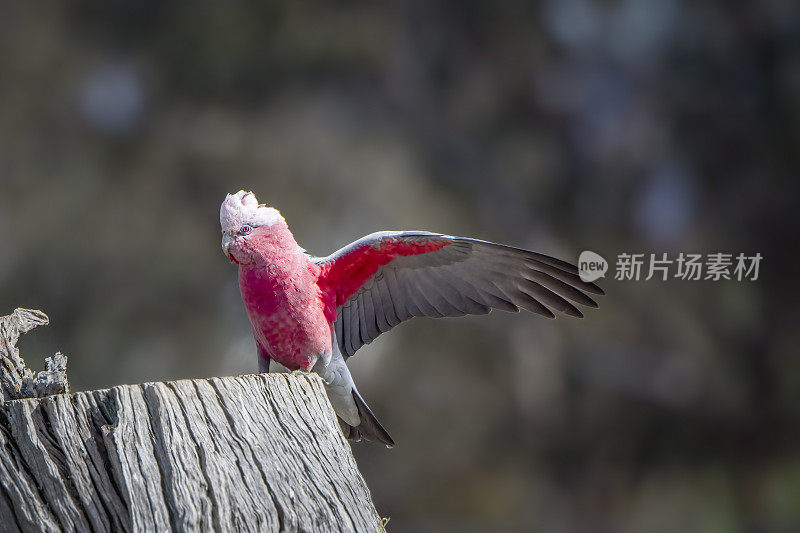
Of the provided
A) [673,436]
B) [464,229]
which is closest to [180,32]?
[464,229]

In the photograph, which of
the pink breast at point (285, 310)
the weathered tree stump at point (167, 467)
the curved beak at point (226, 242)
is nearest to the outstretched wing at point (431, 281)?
the pink breast at point (285, 310)

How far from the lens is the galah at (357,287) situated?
2.18 m

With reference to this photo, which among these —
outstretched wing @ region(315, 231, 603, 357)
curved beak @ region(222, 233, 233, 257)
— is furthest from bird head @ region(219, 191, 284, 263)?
outstretched wing @ region(315, 231, 603, 357)

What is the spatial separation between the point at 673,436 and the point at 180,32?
396 cm

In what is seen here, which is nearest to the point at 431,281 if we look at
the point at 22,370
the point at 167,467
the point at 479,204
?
the point at 22,370

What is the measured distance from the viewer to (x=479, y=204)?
5.56m

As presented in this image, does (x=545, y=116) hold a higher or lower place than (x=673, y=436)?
higher

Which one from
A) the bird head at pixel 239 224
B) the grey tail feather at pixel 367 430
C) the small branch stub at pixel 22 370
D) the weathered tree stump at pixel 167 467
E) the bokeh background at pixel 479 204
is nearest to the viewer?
the weathered tree stump at pixel 167 467

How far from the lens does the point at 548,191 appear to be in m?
5.80

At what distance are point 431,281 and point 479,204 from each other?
3.26 meters

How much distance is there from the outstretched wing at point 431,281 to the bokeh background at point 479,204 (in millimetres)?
2598

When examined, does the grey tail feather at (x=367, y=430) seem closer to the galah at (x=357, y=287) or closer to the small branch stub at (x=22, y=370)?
the galah at (x=357, y=287)

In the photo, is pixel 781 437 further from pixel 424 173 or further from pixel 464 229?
pixel 424 173

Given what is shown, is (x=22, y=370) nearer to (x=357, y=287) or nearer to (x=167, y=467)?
(x=167, y=467)
